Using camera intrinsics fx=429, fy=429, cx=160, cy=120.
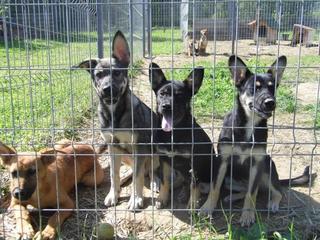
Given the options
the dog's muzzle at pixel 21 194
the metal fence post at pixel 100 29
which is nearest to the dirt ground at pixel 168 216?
the dog's muzzle at pixel 21 194

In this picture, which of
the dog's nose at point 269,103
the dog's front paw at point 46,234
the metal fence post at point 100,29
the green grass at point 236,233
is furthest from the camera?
the metal fence post at point 100,29

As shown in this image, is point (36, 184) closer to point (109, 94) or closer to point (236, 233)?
point (109, 94)

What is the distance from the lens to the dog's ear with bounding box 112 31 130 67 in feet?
13.7

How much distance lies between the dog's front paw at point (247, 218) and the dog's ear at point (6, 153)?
2.10 metres

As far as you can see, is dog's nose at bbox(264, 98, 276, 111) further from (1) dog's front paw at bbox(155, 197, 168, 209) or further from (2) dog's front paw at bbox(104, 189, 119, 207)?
(2) dog's front paw at bbox(104, 189, 119, 207)

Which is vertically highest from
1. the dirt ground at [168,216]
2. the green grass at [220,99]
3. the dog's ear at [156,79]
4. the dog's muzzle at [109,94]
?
the dog's ear at [156,79]

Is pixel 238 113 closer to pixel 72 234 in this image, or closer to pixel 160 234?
pixel 160 234

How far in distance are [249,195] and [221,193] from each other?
1.93 ft

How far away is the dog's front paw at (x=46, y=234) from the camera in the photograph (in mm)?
3582

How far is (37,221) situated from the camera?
4.01 meters

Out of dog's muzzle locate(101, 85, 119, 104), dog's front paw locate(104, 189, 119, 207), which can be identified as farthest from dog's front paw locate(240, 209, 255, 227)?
dog's muzzle locate(101, 85, 119, 104)

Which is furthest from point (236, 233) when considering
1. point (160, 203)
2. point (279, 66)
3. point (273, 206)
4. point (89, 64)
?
point (89, 64)

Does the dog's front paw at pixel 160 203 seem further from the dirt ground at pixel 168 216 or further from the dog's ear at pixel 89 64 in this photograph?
the dog's ear at pixel 89 64

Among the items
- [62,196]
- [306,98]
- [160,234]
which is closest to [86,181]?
[62,196]
